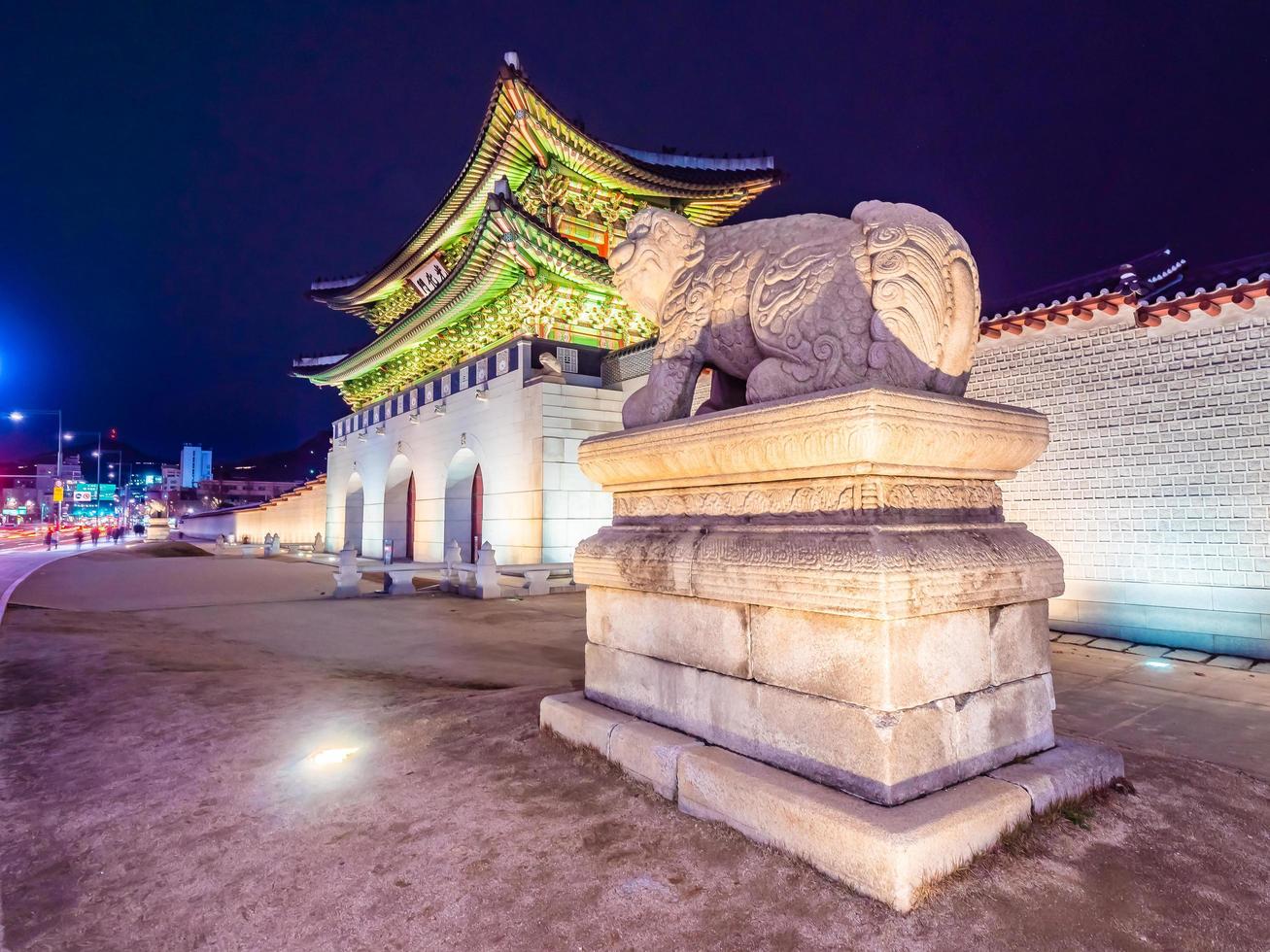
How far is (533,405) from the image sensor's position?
48.5 feet

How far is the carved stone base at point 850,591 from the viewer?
2.18 meters

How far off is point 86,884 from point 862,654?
278cm

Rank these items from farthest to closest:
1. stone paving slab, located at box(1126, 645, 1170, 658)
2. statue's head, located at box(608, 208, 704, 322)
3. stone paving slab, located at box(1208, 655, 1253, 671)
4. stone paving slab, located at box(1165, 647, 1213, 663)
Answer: stone paving slab, located at box(1126, 645, 1170, 658) → stone paving slab, located at box(1165, 647, 1213, 663) → stone paving slab, located at box(1208, 655, 1253, 671) → statue's head, located at box(608, 208, 704, 322)

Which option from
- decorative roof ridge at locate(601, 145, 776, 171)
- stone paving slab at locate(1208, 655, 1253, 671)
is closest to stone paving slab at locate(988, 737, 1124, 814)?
stone paving slab at locate(1208, 655, 1253, 671)

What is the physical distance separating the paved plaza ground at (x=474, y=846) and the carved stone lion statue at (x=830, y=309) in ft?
5.72

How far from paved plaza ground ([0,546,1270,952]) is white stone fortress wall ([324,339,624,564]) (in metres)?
7.62

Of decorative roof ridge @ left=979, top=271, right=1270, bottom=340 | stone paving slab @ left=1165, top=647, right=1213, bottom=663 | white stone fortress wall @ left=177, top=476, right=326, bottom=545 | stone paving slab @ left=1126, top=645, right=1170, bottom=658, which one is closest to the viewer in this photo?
decorative roof ridge @ left=979, top=271, right=1270, bottom=340

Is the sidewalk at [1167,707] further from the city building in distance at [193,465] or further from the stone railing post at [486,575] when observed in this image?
the city building in distance at [193,465]

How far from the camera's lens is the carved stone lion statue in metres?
2.58

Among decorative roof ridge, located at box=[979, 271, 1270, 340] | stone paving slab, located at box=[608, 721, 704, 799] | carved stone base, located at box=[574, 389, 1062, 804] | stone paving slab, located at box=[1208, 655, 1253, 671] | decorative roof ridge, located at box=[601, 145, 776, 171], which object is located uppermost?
decorative roof ridge, located at box=[601, 145, 776, 171]

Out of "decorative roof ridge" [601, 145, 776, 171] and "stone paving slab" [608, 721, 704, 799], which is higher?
"decorative roof ridge" [601, 145, 776, 171]

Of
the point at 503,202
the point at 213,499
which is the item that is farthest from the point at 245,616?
the point at 213,499

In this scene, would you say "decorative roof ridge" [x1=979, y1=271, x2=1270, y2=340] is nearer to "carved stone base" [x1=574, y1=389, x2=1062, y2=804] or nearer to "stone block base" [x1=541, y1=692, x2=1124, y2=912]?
"carved stone base" [x1=574, y1=389, x2=1062, y2=804]

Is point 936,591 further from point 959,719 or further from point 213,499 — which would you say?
point 213,499
